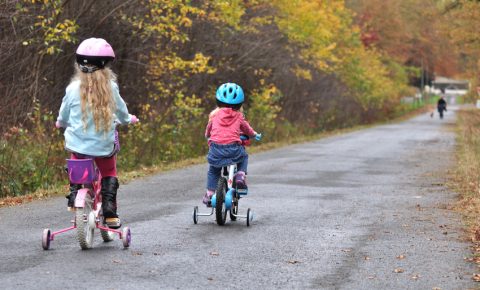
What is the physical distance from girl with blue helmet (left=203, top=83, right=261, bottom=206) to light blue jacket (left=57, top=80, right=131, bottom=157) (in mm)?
2394

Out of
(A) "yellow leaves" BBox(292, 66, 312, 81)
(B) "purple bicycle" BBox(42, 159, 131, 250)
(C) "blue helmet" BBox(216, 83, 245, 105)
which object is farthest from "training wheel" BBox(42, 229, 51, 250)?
(A) "yellow leaves" BBox(292, 66, 312, 81)

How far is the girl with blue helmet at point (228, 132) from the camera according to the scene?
36.4 feet

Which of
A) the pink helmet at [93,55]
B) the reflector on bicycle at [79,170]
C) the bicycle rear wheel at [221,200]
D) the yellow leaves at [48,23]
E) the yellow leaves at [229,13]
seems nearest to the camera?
the reflector on bicycle at [79,170]

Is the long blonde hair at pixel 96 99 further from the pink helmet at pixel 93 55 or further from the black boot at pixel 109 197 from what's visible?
the black boot at pixel 109 197

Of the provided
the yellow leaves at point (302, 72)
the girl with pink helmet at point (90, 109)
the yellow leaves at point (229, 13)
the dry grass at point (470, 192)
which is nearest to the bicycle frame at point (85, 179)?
the girl with pink helmet at point (90, 109)

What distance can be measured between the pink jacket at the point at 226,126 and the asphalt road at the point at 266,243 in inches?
38.7

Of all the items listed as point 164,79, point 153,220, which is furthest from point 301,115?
point 153,220

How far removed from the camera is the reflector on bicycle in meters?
8.56

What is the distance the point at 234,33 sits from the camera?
2869 centimetres

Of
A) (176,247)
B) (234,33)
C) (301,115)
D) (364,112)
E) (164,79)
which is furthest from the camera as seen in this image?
(364,112)

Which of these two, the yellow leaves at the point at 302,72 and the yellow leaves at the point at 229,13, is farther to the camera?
the yellow leaves at the point at 302,72

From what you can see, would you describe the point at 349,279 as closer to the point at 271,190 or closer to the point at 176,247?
the point at 176,247

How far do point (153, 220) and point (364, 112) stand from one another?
53.5 meters

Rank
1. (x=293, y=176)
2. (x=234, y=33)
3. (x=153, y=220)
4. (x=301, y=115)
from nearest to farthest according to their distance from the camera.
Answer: (x=153, y=220)
(x=293, y=176)
(x=234, y=33)
(x=301, y=115)
